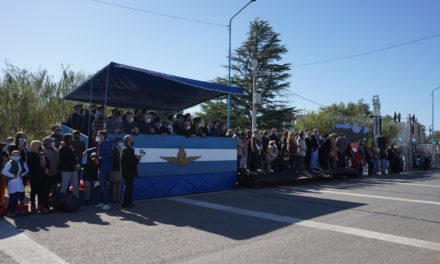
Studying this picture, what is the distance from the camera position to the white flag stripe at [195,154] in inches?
460

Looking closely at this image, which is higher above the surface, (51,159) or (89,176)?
(51,159)

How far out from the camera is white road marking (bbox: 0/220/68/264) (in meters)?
5.66

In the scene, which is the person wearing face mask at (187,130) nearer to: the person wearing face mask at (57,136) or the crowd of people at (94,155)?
the crowd of people at (94,155)

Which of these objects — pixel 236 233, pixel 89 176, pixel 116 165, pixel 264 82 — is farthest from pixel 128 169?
pixel 264 82

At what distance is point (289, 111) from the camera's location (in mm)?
44031

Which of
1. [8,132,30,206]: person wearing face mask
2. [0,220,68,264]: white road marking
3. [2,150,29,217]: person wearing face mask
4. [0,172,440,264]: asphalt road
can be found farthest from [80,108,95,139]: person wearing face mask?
[0,220,68,264]: white road marking

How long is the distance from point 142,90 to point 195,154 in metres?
3.71

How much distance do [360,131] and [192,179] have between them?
2197 cm

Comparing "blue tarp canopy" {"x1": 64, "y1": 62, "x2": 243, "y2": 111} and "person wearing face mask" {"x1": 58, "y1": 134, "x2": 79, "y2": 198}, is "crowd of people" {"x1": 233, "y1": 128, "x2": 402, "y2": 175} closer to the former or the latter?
"blue tarp canopy" {"x1": 64, "y1": 62, "x2": 243, "y2": 111}

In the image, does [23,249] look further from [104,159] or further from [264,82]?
[264,82]

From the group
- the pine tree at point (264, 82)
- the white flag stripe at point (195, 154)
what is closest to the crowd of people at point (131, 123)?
the white flag stripe at point (195, 154)

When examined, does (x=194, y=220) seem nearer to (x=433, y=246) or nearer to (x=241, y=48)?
(x=433, y=246)

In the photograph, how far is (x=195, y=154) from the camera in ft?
42.6

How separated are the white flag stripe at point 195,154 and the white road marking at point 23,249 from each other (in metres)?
4.65
